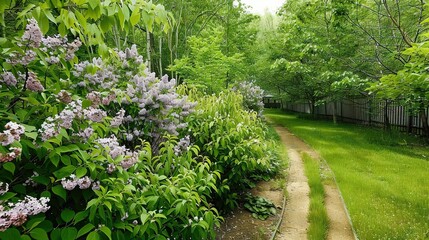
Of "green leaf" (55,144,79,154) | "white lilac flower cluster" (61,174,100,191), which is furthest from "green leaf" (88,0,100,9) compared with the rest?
"white lilac flower cluster" (61,174,100,191)

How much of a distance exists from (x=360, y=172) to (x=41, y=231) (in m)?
7.89

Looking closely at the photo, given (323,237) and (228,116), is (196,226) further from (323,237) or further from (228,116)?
(228,116)

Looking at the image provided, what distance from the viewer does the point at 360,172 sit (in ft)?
25.6

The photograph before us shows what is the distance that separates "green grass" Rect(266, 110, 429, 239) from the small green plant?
144 centimetres

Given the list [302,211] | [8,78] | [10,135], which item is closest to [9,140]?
[10,135]

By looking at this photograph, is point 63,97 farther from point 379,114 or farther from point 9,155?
point 379,114

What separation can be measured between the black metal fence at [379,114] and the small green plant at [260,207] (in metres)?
9.16

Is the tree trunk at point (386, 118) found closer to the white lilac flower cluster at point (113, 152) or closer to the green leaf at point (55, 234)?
the white lilac flower cluster at point (113, 152)

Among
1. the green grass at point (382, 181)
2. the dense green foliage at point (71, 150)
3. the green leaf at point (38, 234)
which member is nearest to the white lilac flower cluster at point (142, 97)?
the dense green foliage at point (71, 150)

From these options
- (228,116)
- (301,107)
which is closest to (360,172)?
(228,116)

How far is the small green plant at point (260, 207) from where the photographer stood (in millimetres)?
5384

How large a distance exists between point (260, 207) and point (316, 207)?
3.45ft

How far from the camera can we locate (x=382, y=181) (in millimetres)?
7043

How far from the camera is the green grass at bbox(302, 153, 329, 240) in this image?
456cm
